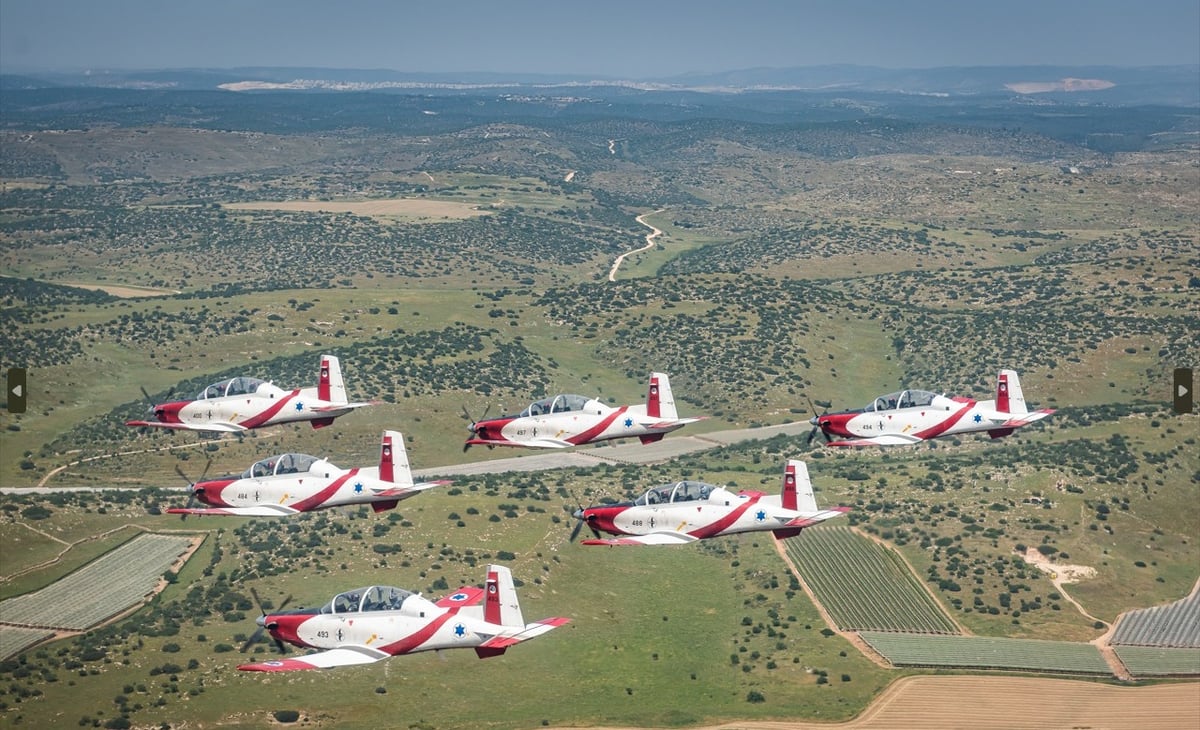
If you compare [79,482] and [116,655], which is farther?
[79,482]

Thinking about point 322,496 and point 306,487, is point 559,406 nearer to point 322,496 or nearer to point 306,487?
point 322,496

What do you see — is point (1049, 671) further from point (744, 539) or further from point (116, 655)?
point (116, 655)

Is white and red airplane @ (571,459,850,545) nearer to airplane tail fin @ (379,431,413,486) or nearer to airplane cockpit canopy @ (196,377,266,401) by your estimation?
airplane tail fin @ (379,431,413,486)

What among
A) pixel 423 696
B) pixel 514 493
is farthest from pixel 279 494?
pixel 514 493

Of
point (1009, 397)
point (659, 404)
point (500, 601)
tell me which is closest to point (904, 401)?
point (1009, 397)

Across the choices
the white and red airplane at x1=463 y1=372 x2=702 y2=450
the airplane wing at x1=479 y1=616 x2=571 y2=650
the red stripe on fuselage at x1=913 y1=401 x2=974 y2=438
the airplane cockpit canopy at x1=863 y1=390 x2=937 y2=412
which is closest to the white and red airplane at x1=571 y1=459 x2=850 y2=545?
Answer: the white and red airplane at x1=463 y1=372 x2=702 y2=450

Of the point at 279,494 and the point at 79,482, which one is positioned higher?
the point at 279,494
